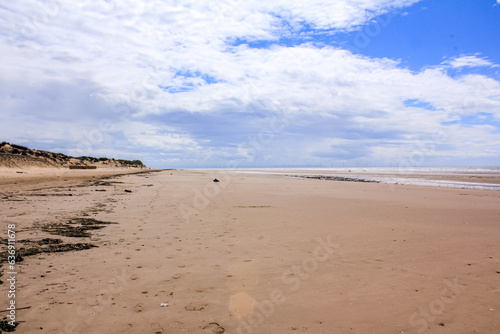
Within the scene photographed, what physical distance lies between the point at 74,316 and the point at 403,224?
10.2 m

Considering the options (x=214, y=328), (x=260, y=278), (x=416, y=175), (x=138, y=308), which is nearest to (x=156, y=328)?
(x=138, y=308)

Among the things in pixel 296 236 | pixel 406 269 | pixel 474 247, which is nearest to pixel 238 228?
pixel 296 236

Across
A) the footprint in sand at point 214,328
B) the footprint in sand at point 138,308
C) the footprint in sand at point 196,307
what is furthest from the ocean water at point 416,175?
the footprint in sand at point 138,308

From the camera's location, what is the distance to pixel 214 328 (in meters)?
3.82

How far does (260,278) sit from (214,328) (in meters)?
1.78

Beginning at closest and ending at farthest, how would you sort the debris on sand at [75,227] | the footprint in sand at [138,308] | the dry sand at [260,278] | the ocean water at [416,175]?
1. the dry sand at [260,278]
2. the footprint in sand at [138,308]
3. the debris on sand at [75,227]
4. the ocean water at [416,175]

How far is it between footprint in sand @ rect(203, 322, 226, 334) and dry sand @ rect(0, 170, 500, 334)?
2 centimetres

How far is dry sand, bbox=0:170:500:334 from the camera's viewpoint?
3.98m

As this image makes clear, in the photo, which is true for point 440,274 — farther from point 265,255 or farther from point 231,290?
point 231,290

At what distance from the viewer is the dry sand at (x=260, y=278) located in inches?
157

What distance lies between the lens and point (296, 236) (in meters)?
8.64

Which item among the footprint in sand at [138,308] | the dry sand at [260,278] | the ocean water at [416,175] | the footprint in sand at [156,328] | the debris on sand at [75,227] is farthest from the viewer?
the ocean water at [416,175]

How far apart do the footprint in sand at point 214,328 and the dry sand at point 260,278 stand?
16 mm

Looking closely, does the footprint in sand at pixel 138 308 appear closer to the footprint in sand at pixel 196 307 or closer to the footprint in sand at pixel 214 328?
the footprint in sand at pixel 196 307
